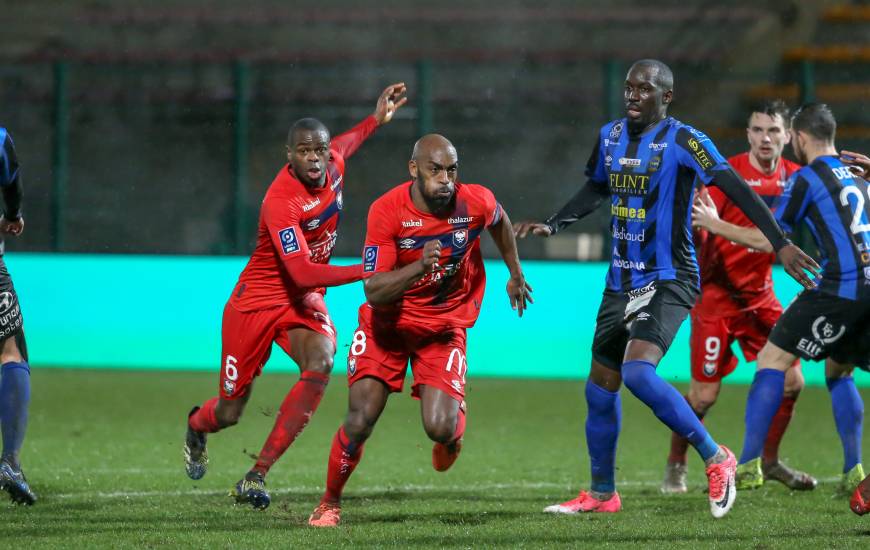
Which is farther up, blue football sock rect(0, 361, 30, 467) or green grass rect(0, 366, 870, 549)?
blue football sock rect(0, 361, 30, 467)

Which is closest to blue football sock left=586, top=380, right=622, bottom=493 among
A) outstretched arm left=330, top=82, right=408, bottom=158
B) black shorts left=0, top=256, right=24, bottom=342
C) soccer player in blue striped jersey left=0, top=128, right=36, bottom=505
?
outstretched arm left=330, top=82, right=408, bottom=158

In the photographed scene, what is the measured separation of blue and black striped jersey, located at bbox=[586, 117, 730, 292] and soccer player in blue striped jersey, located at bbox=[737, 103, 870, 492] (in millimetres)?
643

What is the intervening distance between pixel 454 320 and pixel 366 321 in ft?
1.40

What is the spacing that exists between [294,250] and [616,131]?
1764mm

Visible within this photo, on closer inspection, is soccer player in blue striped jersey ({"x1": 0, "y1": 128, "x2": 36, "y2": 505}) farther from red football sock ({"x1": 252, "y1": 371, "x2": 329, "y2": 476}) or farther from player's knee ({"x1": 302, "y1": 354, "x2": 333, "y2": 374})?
player's knee ({"x1": 302, "y1": 354, "x2": 333, "y2": 374})

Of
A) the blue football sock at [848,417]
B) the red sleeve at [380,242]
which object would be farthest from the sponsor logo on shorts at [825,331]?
the red sleeve at [380,242]

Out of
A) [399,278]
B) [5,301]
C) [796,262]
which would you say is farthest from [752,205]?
[5,301]

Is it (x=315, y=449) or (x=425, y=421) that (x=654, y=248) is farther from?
(x=315, y=449)

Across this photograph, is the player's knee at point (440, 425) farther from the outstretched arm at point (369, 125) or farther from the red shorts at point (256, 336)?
the outstretched arm at point (369, 125)

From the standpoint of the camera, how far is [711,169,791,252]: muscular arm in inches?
225

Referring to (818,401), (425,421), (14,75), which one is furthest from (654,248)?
(14,75)

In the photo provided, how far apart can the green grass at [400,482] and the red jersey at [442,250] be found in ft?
3.27

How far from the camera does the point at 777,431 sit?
7316 millimetres

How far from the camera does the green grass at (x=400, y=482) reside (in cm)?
552
